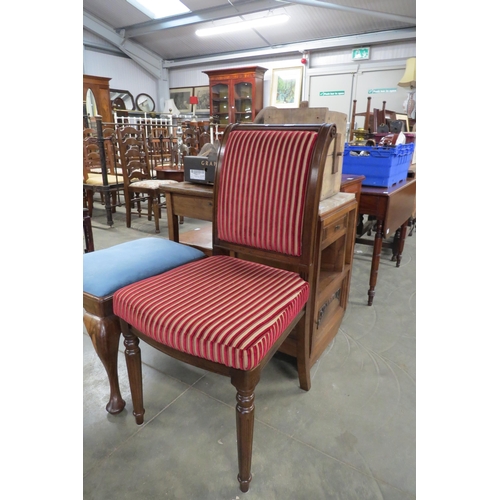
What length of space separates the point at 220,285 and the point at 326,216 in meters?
0.48

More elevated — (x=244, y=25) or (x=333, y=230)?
(x=244, y=25)

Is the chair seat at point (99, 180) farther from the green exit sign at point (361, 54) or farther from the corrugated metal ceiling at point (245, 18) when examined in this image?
the green exit sign at point (361, 54)

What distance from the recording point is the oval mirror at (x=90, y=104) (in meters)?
6.44

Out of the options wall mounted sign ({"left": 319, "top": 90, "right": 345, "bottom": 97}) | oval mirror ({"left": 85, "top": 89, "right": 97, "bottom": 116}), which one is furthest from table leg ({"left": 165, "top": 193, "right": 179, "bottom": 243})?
oval mirror ({"left": 85, "top": 89, "right": 97, "bottom": 116})

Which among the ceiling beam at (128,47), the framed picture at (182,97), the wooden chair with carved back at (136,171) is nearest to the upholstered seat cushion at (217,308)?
the wooden chair with carved back at (136,171)

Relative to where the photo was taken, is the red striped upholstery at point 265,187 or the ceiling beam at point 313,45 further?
the ceiling beam at point 313,45

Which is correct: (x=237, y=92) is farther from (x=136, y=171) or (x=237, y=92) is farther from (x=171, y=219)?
(x=171, y=219)

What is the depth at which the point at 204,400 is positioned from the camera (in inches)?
51.2

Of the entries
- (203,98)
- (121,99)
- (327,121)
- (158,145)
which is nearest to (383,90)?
(158,145)

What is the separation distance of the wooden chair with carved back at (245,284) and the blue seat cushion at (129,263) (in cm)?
9

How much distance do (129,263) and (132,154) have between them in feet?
9.34

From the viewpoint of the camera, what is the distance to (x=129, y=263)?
121 cm
